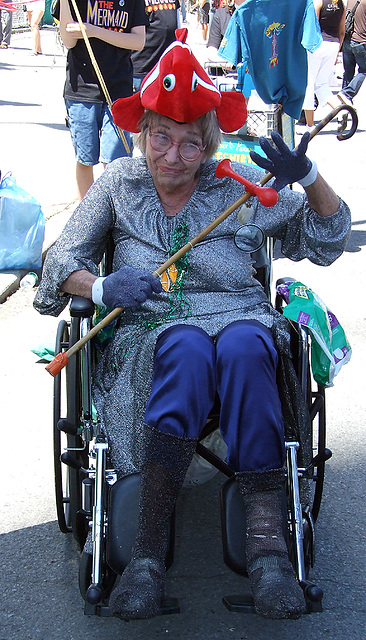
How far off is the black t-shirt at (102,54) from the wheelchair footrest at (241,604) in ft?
11.4

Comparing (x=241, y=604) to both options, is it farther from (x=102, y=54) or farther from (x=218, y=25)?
(x=218, y=25)

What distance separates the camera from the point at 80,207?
2682 millimetres

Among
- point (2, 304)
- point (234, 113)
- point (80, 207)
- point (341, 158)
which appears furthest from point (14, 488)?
point (341, 158)

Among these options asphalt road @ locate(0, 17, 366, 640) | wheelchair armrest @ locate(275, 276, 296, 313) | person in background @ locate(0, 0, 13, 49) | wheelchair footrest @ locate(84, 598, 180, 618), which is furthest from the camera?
person in background @ locate(0, 0, 13, 49)

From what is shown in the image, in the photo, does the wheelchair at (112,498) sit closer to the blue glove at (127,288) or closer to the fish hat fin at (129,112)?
the blue glove at (127,288)

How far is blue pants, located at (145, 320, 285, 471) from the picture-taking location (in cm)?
217

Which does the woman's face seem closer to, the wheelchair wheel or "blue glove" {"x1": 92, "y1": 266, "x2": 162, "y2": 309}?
"blue glove" {"x1": 92, "y1": 266, "x2": 162, "y2": 309}

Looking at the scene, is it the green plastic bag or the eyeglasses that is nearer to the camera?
the green plastic bag

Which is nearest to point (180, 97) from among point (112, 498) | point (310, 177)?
point (310, 177)

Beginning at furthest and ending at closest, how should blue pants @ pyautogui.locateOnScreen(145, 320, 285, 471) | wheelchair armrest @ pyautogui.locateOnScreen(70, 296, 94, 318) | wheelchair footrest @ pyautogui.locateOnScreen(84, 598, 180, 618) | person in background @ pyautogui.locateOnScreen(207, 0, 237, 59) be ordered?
person in background @ pyautogui.locateOnScreen(207, 0, 237, 59)
wheelchair armrest @ pyautogui.locateOnScreen(70, 296, 94, 318)
blue pants @ pyautogui.locateOnScreen(145, 320, 285, 471)
wheelchair footrest @ pyautogui.locateOnScreen(84, 598, 180, 618)

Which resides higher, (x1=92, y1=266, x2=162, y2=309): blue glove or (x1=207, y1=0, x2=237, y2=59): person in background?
(x1=207, y1=0, x2=237, y2=59): person in background

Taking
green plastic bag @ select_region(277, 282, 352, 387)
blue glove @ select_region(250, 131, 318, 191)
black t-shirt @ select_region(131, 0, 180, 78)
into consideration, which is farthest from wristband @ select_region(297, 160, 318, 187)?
black t-shirt @ select_region(131, 0, 180, 78)

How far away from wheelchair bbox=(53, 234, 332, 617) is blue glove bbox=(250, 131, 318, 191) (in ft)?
1.53

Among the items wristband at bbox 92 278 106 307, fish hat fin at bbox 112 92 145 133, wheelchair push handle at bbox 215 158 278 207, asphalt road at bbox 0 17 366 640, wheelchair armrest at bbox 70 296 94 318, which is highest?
fish hat fin at bbox 112 92 145 133
